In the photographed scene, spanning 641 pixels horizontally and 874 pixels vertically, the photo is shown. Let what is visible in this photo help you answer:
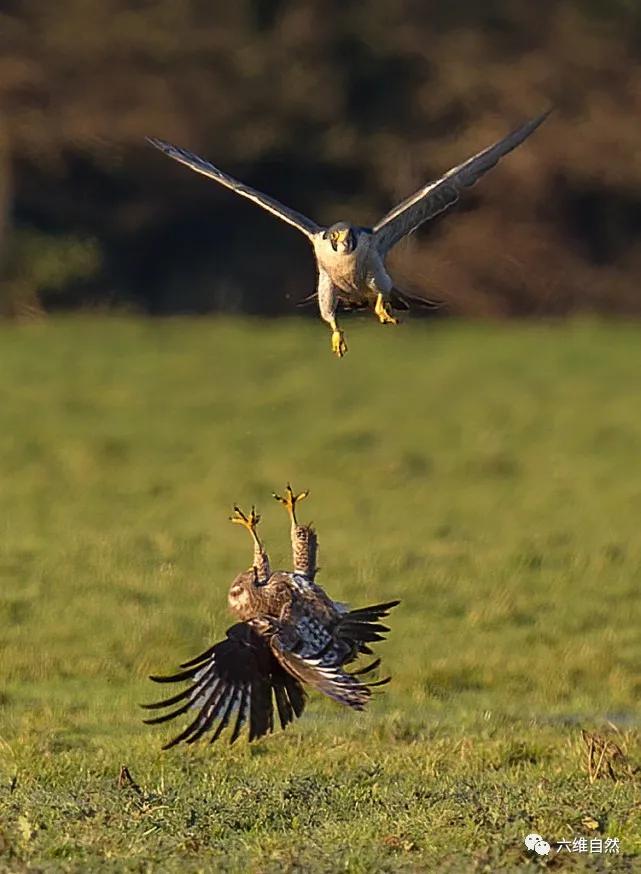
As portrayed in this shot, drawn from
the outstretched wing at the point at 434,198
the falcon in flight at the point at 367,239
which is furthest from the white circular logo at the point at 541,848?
the outstretched wing at the point at 434,198

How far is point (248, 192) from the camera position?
6.93 meters

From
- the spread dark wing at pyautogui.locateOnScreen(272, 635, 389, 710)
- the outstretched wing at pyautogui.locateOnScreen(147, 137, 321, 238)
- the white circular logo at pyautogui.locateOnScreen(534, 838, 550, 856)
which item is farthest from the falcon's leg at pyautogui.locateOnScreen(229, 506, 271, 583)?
the white circular logo at pyautogui.locateOnScreen(534, 838, 550, 856)

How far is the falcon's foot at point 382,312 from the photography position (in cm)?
695

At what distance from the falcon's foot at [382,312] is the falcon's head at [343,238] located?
0.66 feet

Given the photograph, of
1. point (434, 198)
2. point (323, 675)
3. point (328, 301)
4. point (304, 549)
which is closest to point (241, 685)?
point (323, 675)

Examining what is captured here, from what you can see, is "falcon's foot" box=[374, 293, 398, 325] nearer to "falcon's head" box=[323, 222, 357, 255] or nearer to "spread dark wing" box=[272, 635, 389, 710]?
"falcon's head" box=[323, 222, 357, 255]

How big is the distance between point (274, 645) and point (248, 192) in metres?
1.55

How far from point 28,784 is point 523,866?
2191 millimetres

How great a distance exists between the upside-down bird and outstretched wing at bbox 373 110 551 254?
95 centimetres

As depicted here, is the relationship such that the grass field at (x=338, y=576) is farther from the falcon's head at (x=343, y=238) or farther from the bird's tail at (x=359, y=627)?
the falcon's head at (x=343, y=238)

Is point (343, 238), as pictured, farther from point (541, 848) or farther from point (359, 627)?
point (541, 848)

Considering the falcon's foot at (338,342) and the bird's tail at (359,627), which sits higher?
the falcon's foot at (338,342)

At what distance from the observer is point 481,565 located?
15.5m

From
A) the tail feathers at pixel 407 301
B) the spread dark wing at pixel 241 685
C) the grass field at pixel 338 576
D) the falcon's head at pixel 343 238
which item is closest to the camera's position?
the falcon's head at pixel 343 238
